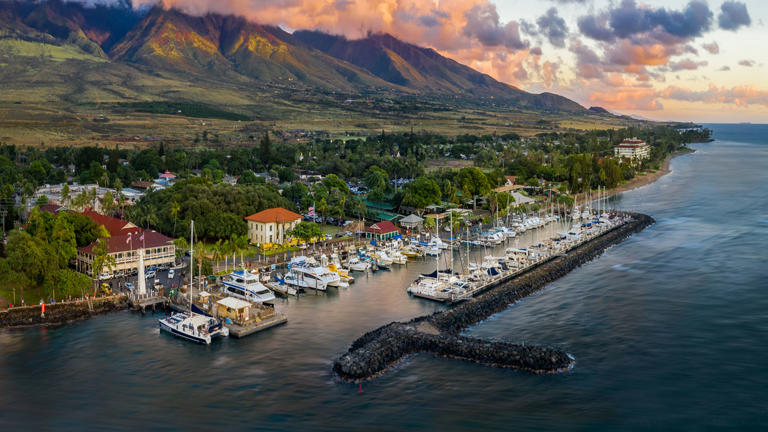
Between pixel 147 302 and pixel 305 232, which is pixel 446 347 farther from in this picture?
pixel 305 232

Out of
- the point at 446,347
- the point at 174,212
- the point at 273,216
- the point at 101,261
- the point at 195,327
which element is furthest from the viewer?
the point at 273,216

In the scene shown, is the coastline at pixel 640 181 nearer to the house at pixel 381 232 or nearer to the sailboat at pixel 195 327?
the house at pixel 381 232

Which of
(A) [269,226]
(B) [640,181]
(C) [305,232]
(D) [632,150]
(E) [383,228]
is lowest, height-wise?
(E) [383,228]

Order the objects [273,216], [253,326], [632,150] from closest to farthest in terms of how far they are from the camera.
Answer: [253,326] < [273,216] < [632,150]

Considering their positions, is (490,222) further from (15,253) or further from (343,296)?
(15,253)

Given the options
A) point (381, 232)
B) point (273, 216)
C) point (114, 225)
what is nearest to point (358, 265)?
point (381, 232)

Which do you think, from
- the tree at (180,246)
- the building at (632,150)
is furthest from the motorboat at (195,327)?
the building at (632,150)
